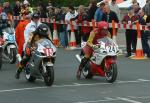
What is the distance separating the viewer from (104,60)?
615 inches

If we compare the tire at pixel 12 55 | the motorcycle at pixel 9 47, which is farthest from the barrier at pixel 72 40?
the tire at pixel 12 55

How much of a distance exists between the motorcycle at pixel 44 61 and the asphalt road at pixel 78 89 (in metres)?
0.27

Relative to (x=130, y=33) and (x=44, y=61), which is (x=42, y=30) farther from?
(x=130, y=33)

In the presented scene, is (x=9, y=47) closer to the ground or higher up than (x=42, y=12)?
closer to the ground

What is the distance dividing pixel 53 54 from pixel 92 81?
1580mm

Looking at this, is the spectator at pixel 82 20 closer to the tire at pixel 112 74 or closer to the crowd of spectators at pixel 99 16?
the crowd of spectators at pixel 99 16

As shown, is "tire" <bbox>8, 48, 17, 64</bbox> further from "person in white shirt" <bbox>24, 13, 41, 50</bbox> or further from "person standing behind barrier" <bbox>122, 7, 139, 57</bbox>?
"person in white shirt" <bbox>24, 13, 41, 50</bbox>

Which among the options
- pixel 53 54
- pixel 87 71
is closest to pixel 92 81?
pixel 87 71

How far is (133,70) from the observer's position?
1820cm

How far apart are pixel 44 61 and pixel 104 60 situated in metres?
→ 1.65

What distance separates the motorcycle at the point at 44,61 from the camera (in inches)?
576

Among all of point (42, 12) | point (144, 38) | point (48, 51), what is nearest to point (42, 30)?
point (48, 51)

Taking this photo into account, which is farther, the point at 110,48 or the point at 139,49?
the point at 139,49

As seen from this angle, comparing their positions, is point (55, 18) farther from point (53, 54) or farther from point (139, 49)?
point (53, 54)
